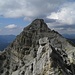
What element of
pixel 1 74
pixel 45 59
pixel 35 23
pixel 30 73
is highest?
pixel 35 23

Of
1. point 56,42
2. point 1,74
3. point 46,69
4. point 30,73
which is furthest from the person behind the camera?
point 56,42

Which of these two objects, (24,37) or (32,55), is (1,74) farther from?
(24,37)

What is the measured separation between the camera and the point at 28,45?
13250cm

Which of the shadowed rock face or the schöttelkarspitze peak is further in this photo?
the schöttelkarspitze peak

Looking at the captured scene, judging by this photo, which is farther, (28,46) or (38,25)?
(38,25)

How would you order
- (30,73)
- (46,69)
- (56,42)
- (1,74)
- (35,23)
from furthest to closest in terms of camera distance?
(35,23)
(56,42)
(1,74)
(30,73)
(46,69)

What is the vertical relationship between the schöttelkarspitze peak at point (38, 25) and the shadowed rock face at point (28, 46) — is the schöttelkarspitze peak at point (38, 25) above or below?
above

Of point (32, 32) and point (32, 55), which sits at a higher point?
point (32, 32)

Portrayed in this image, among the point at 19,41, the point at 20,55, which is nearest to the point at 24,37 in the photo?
the point at 19,41

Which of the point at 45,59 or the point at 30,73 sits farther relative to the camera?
the point at 30,73

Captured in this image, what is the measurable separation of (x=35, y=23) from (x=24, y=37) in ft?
33.6

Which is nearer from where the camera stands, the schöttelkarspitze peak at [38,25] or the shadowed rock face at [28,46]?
the shadowed rock face at [28,46]

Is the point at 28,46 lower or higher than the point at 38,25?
lower

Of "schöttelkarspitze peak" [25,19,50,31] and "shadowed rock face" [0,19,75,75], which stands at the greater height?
"schöttelkarspitze peak" [25,19,50,31]
